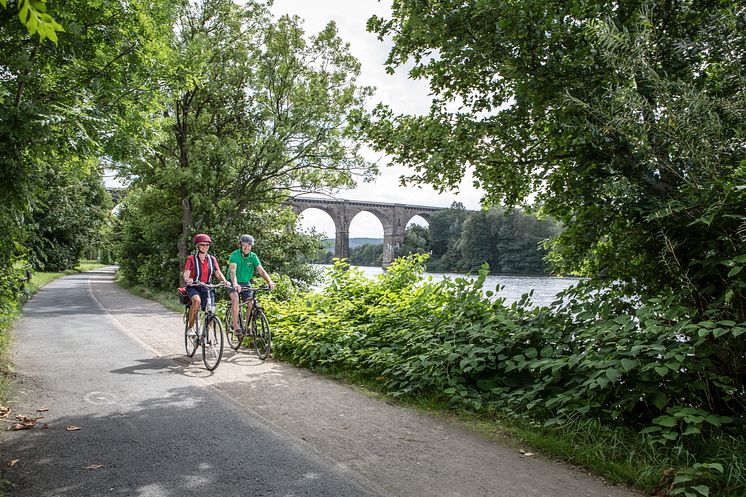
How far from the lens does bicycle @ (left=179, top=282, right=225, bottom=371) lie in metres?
7.14

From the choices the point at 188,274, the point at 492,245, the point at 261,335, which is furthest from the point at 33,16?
the point at 492,245

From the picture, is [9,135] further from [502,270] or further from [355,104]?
[502,270]

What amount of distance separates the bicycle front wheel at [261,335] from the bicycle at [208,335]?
0.73 meters

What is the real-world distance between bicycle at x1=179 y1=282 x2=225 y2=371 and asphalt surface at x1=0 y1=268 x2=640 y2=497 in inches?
9.7

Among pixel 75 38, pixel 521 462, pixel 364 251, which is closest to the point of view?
pixel 521 462

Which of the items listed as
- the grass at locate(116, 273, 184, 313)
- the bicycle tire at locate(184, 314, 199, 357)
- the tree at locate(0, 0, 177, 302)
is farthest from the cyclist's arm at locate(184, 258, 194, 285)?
the grass at locate(116, 273, 184, 313)

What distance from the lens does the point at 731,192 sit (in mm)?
3992

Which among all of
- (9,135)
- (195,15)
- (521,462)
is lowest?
(521,462)

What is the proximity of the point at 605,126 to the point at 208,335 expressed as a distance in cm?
574

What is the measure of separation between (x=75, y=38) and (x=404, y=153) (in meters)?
4.08

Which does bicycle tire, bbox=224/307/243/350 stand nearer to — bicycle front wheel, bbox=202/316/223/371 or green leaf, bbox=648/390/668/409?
bicycle front wheel, bbox=202/316/223/371

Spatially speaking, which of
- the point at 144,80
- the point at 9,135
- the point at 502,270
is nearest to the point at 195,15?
the point at 144,80

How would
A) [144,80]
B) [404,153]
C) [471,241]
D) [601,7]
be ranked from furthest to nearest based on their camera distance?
[471,241] → [144,80] → [404,153] → [601,7]

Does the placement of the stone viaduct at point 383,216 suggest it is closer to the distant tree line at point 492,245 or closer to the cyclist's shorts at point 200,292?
the distant tree line at point 492,245
